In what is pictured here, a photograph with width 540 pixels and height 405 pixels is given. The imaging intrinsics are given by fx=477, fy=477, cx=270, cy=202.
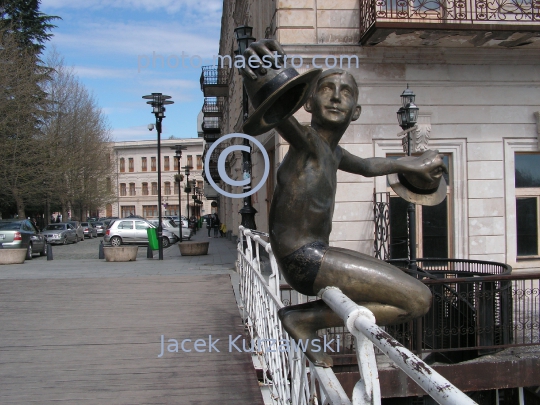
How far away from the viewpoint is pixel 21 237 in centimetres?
1839

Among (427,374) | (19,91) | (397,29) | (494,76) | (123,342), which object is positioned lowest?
(123,342)

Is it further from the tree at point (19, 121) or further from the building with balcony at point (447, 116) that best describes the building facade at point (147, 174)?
the building with balcony at point (447, 116)

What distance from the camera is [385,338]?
1.24 meters

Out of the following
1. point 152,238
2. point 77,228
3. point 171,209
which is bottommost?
point 77,228

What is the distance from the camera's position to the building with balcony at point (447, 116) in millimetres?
10867

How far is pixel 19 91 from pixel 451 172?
22.7 meters

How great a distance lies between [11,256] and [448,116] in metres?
13.8

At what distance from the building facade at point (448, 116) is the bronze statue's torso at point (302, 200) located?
28.6 feet

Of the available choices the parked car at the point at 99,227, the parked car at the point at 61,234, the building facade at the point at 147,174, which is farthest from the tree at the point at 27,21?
the building facade at the point at 147,174

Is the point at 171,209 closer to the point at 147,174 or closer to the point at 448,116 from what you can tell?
the point at 147,174

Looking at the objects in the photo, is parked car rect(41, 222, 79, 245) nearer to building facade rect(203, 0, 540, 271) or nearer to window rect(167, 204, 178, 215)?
building facade rect(203, 0, 540, 271)

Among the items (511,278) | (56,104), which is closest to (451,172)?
(511,278)

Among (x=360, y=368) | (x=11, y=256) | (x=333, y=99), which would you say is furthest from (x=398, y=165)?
(x=11, y=256)

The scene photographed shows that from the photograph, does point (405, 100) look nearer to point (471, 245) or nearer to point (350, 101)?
point (471, 245)
